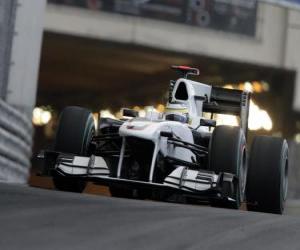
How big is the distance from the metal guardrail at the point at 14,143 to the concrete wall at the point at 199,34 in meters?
8.61

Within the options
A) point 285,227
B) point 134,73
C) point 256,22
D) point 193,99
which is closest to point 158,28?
point 256,22

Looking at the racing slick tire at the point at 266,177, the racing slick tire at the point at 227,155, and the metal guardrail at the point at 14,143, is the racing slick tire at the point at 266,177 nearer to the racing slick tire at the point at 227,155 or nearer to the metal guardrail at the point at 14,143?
the racing slick tire at the point at 227,155

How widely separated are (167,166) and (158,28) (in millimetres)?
12993

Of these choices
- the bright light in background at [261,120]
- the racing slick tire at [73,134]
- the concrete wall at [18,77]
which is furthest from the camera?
the bright light in background at [261,120]

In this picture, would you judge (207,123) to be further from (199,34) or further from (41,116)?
(41,116)

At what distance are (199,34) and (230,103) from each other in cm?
1173

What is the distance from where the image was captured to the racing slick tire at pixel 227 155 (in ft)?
28.7

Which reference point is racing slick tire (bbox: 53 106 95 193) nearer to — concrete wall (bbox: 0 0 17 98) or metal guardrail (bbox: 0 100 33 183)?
metal guardrail (bbox: 0 100 33 183)

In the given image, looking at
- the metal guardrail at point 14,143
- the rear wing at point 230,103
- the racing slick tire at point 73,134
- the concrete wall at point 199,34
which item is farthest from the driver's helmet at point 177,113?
the concrete wall at point 199,34

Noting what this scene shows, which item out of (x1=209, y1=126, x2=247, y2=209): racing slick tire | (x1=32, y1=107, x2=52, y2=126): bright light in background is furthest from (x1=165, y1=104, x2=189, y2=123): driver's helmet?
(x1=32, y1=107, x2=52, y2=126): bright light in background

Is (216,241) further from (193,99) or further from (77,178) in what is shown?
(193,99)

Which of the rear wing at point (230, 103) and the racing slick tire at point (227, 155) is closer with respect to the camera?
the racing slick tire at point (227, 155)

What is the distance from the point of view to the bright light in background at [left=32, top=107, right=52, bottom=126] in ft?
124

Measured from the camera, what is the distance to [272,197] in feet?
30.0
